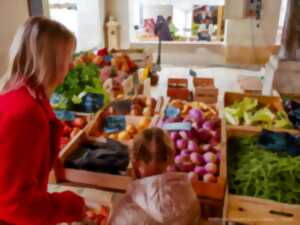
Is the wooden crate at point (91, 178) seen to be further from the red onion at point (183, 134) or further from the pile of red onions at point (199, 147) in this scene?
the red onion at point (183, 134)

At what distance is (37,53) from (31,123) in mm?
193

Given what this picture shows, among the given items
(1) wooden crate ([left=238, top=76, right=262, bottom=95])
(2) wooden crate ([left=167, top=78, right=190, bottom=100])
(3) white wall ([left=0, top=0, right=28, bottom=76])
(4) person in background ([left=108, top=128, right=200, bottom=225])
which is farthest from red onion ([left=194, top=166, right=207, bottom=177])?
(1) wooden crate ([left=238, top=76, right=262, bottom=95])

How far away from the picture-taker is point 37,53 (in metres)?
0.84

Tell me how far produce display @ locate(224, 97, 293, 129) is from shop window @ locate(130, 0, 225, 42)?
15.2 feet

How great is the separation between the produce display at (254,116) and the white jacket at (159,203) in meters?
1.19

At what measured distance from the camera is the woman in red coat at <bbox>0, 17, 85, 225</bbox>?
0.78 m

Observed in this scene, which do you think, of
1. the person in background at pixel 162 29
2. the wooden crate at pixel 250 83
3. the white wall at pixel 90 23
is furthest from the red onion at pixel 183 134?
the person in background at pixel 162 29

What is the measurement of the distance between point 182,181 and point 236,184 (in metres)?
0.57

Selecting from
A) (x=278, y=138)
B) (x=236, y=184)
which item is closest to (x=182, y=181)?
(x=236, y=184)

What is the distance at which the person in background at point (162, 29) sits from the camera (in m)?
6.55

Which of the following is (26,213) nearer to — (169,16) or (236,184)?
(236,184)

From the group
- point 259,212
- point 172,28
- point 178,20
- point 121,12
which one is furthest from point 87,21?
point 259,212

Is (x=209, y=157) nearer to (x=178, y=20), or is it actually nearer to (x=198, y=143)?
(x=198, y=143)

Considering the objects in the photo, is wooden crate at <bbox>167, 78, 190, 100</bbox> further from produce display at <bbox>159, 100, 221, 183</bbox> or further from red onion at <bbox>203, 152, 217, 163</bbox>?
red onion at <bbox>203, 152, 217, 163</bbox>
